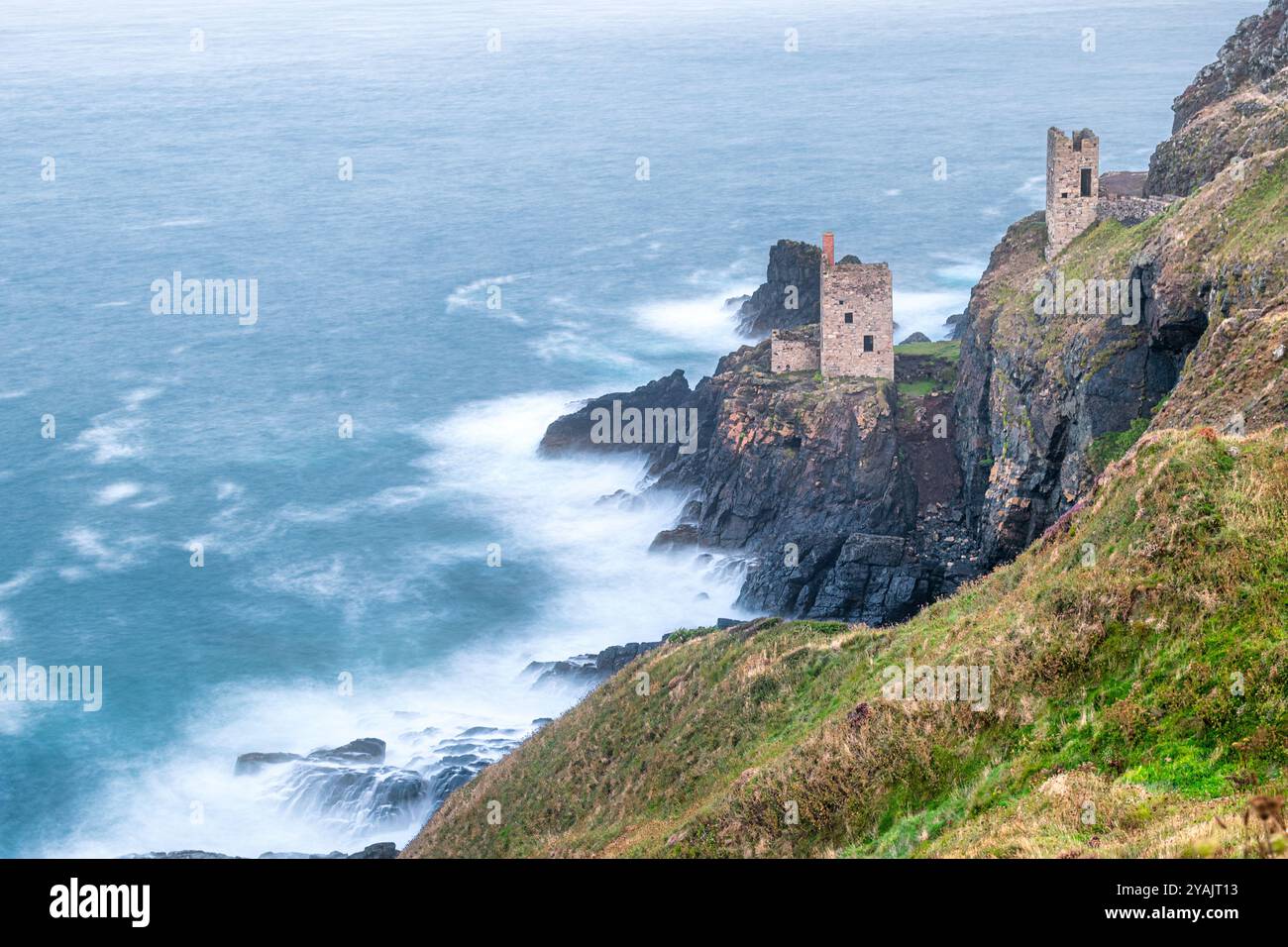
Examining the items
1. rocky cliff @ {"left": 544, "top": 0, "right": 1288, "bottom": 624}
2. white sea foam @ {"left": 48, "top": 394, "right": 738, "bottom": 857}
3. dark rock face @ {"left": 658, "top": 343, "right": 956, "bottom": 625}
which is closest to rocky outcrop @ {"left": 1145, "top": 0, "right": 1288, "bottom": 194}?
rocky cliff @ {"left": 544, "top": 0, "right": 1288, "bottom": 624}

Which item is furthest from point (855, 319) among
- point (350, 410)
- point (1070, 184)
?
point (350, 410)

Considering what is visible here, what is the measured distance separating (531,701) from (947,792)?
43.6 m

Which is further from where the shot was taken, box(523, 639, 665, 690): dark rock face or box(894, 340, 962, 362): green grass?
box(894, 340, 962, 362): green grass

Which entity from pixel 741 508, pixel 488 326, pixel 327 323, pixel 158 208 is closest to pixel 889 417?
pixel 741 508

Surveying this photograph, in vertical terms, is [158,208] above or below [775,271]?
above

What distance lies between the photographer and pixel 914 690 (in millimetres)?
30578

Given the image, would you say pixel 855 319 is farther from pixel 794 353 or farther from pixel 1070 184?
pixel 1070 184

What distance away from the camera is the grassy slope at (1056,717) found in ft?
74.3

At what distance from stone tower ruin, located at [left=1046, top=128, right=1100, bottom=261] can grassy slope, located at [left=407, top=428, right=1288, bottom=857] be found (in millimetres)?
37158

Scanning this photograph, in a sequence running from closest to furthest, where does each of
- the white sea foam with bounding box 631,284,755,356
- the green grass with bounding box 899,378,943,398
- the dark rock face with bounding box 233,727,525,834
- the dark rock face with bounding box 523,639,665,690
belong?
the dark rock face with bounding box 233,727,525,834 → the dark rock face with bounding box 523,639,665,690 → the green grass with bounding box 899,378,943,398 → the white sea foam with bounding box 631,284,755,356

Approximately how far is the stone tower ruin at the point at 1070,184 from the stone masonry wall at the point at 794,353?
13.0 metres

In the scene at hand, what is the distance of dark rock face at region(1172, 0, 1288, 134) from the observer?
240 ft

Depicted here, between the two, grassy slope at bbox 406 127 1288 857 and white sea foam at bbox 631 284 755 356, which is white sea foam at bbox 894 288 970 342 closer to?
white sea foam at bbox 631 284 755 356
